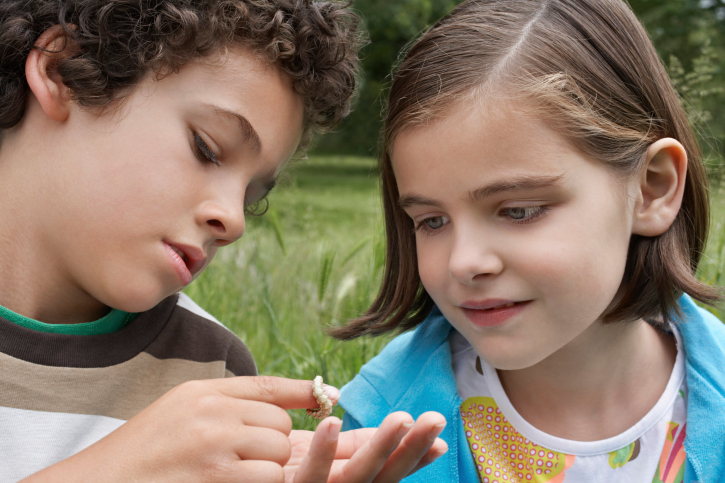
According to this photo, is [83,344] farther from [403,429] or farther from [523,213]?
[523,213]

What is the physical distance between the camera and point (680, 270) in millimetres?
1792

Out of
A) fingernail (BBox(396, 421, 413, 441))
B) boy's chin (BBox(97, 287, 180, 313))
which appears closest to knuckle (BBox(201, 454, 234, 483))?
fingernail (BBox(396, 421, 413, 441))

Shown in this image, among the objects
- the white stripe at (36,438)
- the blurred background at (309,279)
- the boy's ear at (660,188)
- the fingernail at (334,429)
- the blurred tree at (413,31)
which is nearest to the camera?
the fingernail at (334,429)

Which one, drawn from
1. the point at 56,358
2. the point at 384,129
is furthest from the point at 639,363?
the point at 56,358

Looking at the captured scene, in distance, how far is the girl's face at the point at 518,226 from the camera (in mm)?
1535

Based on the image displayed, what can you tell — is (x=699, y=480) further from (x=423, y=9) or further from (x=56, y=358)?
(x=423, y=9)

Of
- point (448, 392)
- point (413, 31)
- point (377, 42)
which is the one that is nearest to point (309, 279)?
point (448, 392)

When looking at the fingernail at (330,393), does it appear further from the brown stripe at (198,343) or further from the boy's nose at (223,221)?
the brown stripe at (198,343)

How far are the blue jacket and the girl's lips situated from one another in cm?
33

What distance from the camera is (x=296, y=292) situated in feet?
10.3

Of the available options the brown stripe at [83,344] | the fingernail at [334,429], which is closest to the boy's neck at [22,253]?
the brown stripe at [83,344]

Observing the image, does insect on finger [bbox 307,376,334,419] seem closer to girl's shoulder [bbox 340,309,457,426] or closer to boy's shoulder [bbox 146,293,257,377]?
girl's shoulder [bbox 340,309,457,426]

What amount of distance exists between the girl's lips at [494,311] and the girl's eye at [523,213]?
7.9 inches

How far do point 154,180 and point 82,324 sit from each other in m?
0.43
